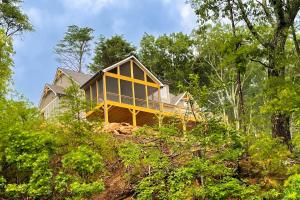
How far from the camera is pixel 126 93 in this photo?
2620 cm

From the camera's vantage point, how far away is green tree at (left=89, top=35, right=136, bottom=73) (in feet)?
121

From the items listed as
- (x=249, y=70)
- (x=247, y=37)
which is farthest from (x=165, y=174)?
(x=249, y=70)

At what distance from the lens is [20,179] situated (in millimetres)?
10453

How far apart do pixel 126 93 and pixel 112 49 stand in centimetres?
1137

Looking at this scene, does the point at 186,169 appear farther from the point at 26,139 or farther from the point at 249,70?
the point at 249,70

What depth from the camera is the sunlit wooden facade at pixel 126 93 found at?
2434 centimetres

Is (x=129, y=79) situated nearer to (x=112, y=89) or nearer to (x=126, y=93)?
(x=126, y=93)

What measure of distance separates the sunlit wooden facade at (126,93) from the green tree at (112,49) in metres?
10.0

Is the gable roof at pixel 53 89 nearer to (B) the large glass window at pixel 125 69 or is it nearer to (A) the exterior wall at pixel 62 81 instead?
(A) the exterior wall at pixel 62 81

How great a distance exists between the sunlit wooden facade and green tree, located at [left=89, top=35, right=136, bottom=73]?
10.0 m

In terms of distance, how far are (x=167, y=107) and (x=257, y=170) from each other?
17.3 metres

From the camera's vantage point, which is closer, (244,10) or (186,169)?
(186,169)

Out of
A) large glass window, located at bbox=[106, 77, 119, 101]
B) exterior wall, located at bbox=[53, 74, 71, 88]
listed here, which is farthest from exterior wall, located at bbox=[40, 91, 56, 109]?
large glass window, located at bbox=[106, 77, 119, 101]

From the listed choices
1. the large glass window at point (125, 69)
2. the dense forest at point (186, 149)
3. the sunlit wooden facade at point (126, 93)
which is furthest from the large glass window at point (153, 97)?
the dense forest at point (186, 149)
